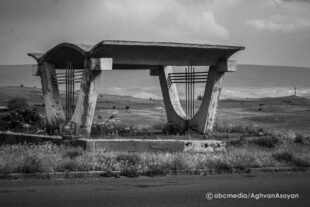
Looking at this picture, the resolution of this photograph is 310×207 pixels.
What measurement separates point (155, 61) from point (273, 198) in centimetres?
1266

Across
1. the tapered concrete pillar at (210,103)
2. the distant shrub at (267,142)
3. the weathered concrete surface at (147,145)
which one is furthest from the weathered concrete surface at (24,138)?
the distant shrub at (267,142)

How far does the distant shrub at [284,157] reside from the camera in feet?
58.3

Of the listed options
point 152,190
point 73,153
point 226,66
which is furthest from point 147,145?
point 152,190

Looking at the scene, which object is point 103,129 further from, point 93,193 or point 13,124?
point 93,193

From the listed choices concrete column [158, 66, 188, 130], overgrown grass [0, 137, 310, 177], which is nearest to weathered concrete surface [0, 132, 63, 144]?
overgrown grass [0, 137, 310, 177]

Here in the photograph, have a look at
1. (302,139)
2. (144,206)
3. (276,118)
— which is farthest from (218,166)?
(276,118)

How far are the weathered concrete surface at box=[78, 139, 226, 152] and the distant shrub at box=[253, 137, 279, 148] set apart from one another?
2.48 metres

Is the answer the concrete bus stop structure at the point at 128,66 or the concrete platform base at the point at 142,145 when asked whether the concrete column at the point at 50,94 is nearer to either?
the concrete bus stop structure at the point at 128,66

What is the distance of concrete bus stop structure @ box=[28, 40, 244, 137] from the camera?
2119 cm

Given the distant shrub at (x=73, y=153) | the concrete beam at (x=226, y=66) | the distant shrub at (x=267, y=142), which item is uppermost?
the concrete beam at (x=226, y=66)

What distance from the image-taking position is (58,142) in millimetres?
20094

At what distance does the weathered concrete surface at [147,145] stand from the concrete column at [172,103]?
214 inches

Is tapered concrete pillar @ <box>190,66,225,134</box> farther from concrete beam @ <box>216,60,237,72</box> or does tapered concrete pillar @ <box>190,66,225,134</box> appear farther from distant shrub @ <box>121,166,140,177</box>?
distant shrub @ <box>121,166,140,177</box>

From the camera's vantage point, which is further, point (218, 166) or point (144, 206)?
point (218, 166)
